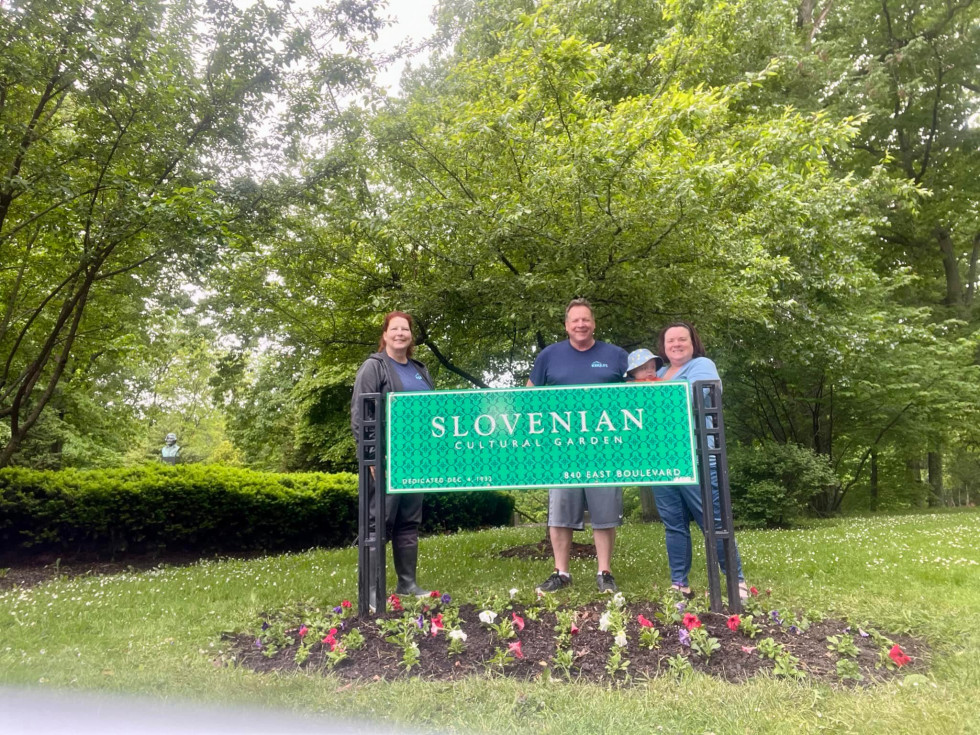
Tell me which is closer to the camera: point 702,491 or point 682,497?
point 702,491

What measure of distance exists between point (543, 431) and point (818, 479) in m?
9.36

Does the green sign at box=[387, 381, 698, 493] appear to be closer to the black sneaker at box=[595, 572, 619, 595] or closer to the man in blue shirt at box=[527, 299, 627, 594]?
the man in blue shirt at box=[527, 299, 627, 594]

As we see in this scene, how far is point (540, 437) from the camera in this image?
3.68 metres

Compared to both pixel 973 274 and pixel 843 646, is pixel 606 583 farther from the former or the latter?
pixel 973 274

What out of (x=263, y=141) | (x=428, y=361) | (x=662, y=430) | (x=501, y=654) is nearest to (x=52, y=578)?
(x=428, y=361)

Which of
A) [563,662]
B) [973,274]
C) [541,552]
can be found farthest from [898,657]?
[973,274]

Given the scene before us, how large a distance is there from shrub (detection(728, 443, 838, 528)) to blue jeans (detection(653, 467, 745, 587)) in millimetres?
7531

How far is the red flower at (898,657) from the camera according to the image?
2725 mm

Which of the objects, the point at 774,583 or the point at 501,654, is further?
the point at 774,583

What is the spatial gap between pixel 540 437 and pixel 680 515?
1.03 metres

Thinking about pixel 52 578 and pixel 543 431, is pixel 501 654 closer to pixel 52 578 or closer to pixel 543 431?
pixel 543 431

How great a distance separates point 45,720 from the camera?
2.43 meters

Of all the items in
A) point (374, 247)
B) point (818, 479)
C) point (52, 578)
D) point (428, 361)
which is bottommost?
point (52, 578)

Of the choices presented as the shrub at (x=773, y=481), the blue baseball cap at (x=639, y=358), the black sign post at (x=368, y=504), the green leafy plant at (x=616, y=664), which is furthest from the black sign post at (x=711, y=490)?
the shrub at (x=773, y=481)
